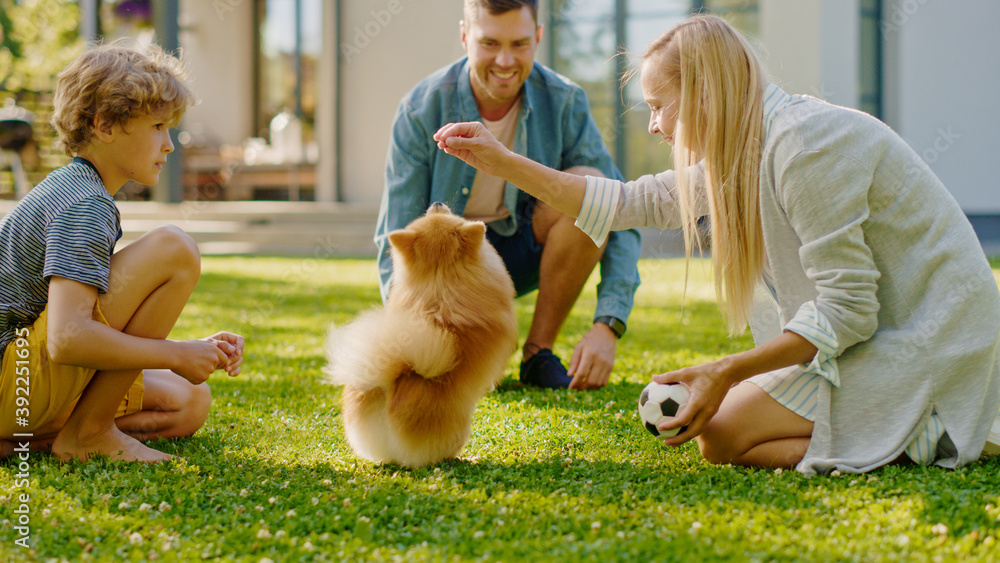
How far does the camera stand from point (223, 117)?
47.6 feet

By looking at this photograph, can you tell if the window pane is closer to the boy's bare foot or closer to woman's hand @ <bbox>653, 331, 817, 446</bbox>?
the boy's bare foot

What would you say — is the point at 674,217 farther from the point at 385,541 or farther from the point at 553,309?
the point at 385,541

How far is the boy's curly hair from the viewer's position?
2488 mm

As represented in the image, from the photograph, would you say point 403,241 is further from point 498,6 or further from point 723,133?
point 498,6

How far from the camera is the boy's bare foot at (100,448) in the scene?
8.47 ft

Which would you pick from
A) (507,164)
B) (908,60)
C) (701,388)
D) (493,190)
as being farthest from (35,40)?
(701,388)

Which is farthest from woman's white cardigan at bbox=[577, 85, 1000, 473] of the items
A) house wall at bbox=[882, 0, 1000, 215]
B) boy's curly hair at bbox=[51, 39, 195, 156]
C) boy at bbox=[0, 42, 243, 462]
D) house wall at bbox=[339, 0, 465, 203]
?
house wall at bbox=[339, 0, 465, 203]

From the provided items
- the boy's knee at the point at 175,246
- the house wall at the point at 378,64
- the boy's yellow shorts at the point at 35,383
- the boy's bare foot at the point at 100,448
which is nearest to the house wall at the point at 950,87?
the house wall at the point at 378,64

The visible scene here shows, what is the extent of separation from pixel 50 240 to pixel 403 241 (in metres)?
1.03

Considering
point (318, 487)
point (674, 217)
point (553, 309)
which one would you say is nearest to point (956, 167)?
point (553, 309)

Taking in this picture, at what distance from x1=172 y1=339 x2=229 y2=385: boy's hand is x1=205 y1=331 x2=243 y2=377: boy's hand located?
0.08 m

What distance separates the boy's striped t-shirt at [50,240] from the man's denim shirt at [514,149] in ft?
4.84

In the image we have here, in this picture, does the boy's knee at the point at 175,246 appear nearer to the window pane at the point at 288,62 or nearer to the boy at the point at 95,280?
the boy at the point at 95,280

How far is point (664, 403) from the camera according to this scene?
94.0 inches
